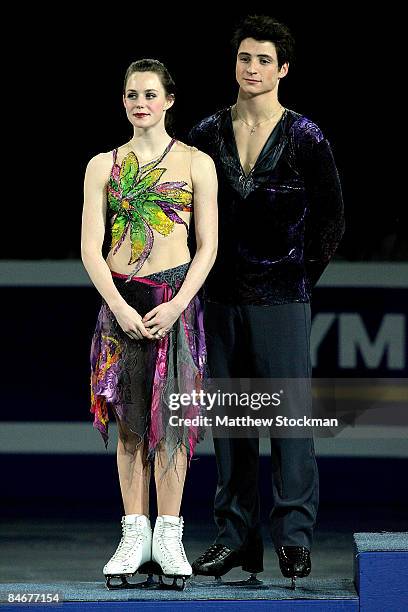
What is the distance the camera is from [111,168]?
309 cm

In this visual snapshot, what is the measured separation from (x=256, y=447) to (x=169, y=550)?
1.18ft

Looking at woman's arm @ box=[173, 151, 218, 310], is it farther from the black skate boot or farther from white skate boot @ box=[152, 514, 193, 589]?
the black skate boot

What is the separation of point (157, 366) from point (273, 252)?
41cm

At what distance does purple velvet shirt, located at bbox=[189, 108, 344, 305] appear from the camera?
10.4ft

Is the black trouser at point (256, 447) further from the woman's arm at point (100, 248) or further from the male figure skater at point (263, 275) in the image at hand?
the woman's arm at point (100, 248)

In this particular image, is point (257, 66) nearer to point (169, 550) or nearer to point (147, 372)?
point (147, 372)

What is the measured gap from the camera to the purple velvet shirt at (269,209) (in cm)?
318

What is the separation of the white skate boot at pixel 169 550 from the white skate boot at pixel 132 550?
0.07ft

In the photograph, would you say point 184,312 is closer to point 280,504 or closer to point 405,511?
point 280,504

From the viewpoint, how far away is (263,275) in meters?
3.19

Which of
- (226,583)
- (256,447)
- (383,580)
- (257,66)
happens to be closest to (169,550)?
(226,583)

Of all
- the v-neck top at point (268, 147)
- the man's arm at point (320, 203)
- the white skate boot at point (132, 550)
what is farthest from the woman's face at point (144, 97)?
the white skate boot at point (132, 550)

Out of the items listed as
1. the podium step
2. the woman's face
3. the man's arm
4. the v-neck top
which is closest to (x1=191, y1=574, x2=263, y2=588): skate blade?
the podium step

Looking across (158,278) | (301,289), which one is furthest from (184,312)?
(301,289)
